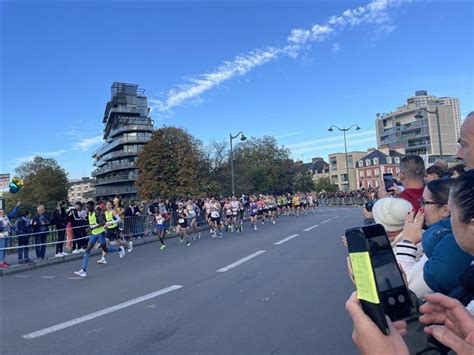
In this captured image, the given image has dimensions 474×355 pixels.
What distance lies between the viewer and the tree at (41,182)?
66.2 metres

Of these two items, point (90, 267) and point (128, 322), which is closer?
point (128, 322)

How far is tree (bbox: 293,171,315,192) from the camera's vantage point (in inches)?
2854

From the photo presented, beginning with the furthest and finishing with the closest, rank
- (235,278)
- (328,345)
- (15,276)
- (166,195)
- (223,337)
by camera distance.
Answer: (166,195) < (15,276) < (235,278) < (223,337) < (328,345)

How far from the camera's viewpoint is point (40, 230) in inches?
577

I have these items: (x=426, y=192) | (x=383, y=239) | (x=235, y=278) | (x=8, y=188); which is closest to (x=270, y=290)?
(x=235, y=278)

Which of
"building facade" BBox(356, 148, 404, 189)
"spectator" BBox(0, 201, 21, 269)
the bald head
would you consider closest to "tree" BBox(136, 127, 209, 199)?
"spectator" BBox(0, 201, 21, 269)

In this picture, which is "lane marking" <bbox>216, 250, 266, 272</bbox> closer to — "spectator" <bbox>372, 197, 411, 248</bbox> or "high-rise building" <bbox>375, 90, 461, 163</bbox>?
"spectator" <bbox>372, 197, 411, 248</bbox>

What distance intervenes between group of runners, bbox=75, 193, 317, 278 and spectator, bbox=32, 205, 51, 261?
189 centimetres

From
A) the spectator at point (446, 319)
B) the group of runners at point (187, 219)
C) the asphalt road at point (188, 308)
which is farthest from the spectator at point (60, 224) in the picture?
the spectator at point (446, 319)

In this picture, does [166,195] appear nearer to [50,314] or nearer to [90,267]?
[90,267]

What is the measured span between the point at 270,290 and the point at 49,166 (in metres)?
74.8

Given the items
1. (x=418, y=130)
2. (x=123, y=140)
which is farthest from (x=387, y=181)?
(x=418, y=130)

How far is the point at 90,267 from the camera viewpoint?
39.4 feet

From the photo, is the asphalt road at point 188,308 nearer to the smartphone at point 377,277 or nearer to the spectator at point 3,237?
the spectator at point 3,237
